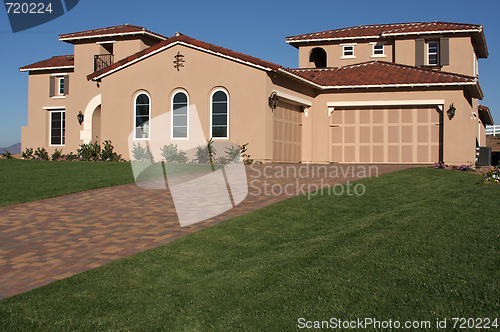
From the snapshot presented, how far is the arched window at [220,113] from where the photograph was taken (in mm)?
17594

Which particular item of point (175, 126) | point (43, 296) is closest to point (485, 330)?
point (43, 296)

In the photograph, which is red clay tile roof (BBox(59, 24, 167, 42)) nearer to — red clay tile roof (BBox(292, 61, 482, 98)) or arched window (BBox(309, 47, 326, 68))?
red clay tile roof (BBox(292, 61, 482, 98))

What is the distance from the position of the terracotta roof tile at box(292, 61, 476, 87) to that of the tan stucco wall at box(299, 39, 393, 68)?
254 centimetres

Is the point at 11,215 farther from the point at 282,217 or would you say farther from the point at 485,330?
the point at 485,330

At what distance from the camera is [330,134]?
67.4 ft

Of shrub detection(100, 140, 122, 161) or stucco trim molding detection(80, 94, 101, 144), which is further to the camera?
stucco trim molding detection(80, 94, 101, 144)

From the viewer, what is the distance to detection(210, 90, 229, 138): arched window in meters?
17.6

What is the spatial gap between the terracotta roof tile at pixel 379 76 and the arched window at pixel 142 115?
6.59 meters

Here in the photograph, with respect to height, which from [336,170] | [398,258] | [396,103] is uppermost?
[396,103]

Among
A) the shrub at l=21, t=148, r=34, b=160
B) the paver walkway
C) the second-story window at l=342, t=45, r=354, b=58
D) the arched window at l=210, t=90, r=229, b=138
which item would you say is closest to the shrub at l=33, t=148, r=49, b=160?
the shrub at l=21, t=148, r=34, b=160

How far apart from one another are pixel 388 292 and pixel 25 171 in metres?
14.5

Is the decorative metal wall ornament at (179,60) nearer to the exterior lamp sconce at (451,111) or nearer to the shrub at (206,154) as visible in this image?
the shrub at (206,154)

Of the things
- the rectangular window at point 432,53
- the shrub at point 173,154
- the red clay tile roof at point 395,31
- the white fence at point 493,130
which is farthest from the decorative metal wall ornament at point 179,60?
the white fence at point 493,130

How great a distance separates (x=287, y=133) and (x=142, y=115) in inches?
250
